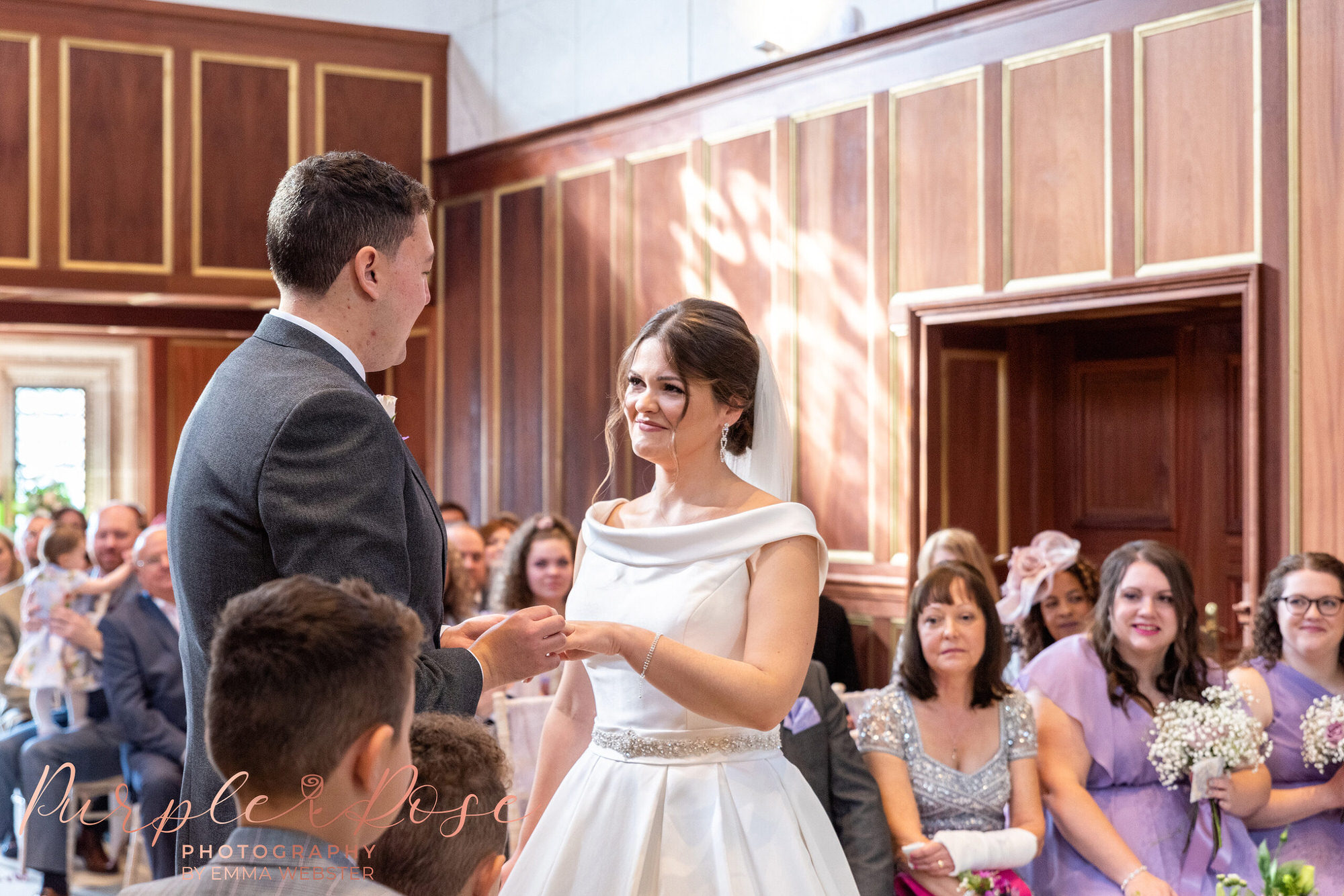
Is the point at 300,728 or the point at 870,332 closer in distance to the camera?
the point at 300,728

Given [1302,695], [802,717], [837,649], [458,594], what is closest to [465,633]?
[802,717]

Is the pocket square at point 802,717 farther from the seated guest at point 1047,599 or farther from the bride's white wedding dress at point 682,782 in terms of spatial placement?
the seated guest at point 1047,599

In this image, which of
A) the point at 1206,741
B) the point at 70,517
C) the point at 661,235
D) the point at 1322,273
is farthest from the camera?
the point at 661,235

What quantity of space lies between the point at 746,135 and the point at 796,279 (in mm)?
876

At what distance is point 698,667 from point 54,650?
4207 mm

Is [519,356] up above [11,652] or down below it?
above

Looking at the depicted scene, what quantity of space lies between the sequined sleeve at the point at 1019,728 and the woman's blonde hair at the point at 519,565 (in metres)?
2.19

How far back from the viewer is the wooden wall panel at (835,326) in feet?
21.5

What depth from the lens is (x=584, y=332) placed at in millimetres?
8062

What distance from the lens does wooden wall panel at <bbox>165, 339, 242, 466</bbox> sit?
9.07 metres

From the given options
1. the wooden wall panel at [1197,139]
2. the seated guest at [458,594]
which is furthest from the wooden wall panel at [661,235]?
the wooden wall panel at [1197,139]

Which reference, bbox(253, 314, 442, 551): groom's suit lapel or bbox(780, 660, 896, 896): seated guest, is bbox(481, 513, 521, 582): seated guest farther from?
bbox(253, 314, 442, 551): groom's suit lapel

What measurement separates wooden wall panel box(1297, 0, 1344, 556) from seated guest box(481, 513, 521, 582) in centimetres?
344

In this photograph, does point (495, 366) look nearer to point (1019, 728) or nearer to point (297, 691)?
point (1019, 728)
